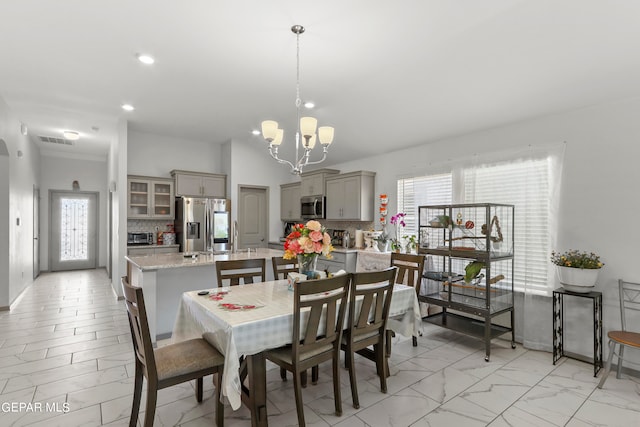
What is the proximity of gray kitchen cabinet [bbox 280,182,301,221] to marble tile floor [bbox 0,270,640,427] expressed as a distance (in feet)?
11.9

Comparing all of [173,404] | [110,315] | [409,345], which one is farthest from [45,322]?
[409,345]

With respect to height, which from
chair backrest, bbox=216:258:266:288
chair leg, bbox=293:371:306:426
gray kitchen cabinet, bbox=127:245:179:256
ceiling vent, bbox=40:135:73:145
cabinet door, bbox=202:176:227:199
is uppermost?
ceiling vent, bbox=40:135:73:145

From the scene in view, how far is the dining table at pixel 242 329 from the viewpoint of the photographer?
6.17ft

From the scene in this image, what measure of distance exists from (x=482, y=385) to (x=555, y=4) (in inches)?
115

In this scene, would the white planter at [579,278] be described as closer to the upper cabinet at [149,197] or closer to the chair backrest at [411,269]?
the chair backrest at [411,269]

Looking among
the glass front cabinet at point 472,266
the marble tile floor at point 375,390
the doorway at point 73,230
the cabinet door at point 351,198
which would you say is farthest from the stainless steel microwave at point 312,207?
the doorway at point 73,230

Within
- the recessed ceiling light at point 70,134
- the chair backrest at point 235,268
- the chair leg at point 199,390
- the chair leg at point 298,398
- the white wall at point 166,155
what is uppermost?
the recessed ceiling light at point 70,134

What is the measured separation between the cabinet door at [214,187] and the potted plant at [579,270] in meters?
5.46

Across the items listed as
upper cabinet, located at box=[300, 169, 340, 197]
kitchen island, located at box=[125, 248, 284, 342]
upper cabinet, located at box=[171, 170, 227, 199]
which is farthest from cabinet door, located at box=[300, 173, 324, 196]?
kitchen island, located at box=[125, 248, 284, 342]

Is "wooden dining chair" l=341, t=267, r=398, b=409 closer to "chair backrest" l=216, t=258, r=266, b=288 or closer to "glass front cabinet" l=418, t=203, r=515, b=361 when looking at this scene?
"chair backrest" l=216, t=258, r=266, b=288

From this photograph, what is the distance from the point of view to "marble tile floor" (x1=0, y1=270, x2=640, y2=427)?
2.28 meters

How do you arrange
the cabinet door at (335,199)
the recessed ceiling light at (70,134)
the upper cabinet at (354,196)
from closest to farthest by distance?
1. the upper cabinet at (354,196)
2. the cabinet door at (335,199)
3. the recessed ceiling light at (70,134)

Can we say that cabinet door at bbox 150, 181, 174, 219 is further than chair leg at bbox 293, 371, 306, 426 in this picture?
Yes

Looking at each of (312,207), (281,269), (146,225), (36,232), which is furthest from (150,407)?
(36,232)
